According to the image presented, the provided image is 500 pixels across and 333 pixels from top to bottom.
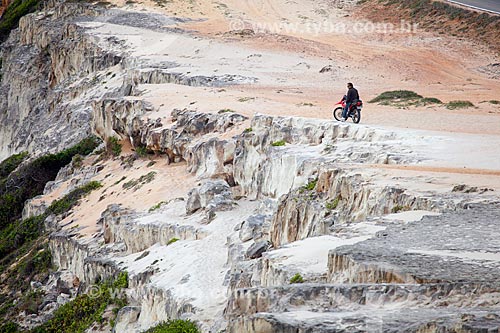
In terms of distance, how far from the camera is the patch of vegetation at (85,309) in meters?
23.7

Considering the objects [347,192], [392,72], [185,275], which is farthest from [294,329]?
[392,72]

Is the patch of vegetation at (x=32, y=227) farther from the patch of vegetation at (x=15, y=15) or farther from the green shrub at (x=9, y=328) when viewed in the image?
the patch of vegetation at (x=15, y=15)

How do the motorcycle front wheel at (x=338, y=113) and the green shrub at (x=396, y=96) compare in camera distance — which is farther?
the green shrub at (x=396, y=96)

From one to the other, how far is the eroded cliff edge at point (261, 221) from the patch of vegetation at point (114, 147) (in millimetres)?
359

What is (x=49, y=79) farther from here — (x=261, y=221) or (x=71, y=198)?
(x=261, y=221)

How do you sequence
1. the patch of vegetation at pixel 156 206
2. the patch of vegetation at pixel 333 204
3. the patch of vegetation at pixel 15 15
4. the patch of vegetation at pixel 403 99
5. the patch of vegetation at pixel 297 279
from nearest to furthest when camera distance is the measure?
the patch of vegetation at pixel 297 279 → the patch of vegetation at pixel 333 204 → the patch of vegetation at pixel 156 206 → the patch of vegetation at pixel 403 99 → the patch of vegetation at pixel 15 15

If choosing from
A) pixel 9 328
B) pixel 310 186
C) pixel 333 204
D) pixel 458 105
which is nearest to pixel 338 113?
pixel 458 105

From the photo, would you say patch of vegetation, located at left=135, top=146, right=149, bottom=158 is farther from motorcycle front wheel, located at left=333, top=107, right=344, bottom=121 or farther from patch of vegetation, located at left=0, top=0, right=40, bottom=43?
patch of vegetation, located at left=0, top=0, right=40, bottom=43

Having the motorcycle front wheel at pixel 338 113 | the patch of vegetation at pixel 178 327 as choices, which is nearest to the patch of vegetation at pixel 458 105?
Result: the motorcycle front wheel at pixel 338 113

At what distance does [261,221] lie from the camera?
68.5ft

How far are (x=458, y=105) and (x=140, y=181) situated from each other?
32.1ft

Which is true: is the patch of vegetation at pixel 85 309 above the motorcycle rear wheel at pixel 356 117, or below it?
below

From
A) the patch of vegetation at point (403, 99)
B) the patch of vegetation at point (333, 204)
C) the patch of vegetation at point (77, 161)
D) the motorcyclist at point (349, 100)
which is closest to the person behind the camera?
the patch of vegetation at point (333, 204)

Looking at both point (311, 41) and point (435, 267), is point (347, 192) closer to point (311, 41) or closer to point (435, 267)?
point (435, 267)
